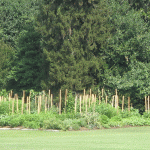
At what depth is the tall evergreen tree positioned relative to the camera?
1137 inches

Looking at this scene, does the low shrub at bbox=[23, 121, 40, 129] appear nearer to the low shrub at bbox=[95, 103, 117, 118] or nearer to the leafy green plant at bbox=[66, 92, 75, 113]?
the low shrub at bbox=[95, 103, 117, 118]

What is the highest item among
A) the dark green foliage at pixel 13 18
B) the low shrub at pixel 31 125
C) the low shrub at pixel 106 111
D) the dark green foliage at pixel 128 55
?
the dark green foliage at pixel 13 18

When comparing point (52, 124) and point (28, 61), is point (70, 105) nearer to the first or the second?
point (52, 124)

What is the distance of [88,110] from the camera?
21219 millimetres

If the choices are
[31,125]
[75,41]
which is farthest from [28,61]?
[31,125]

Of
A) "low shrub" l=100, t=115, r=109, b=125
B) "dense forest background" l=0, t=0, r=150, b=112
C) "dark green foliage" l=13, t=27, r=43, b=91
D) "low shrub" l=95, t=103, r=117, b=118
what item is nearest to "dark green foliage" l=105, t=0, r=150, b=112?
"dense forest background" l=0, t=0, r=150, b=112

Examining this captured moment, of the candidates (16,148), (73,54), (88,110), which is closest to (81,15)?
(73,54)

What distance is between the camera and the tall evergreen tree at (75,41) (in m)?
28.9

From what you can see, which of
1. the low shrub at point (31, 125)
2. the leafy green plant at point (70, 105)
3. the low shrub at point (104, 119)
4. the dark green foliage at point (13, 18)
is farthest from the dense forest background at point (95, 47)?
the dark green foliage at point (13, 18)

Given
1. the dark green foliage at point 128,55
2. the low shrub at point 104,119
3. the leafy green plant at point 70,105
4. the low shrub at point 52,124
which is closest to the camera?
the low shrub at point 52,124

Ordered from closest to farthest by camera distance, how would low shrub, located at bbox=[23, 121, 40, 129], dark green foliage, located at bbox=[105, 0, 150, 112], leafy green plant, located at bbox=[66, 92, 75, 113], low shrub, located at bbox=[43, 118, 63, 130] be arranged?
low shrub, located at bbox=[43, 118, 63, 130] < low shrub, located at bbox=[23, 121, 40, 129] < leafy green plant, located at bbox=[66, 92, 75, 113] < dark green foliage, located at bbox=[105, 0, 150, 112]

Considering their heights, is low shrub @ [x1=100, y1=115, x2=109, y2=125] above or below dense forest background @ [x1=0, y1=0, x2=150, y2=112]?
below

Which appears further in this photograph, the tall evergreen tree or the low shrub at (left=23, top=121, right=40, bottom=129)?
the tall evergreen tree

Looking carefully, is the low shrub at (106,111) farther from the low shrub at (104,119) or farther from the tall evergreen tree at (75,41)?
the tall evergreen tree at (75,41)
